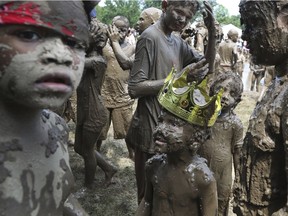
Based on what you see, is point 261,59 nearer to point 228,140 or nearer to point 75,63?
point 75,63

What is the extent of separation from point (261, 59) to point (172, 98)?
58 centimetres

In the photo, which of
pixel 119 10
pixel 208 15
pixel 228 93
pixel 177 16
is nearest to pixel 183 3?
pixel 177 16

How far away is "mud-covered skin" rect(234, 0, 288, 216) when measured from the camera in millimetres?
1874

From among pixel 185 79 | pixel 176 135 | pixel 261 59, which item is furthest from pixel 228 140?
pixel 261 59

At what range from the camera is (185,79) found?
106 inches

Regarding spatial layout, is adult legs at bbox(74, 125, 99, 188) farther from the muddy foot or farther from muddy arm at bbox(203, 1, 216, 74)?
muddy arm at bbox(203, 1, 216, 74)

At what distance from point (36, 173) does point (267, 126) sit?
3.66ft

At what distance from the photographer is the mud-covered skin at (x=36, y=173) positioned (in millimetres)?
1357

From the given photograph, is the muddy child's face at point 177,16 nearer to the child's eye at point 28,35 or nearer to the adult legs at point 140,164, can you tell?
the adult legs at point 140,164

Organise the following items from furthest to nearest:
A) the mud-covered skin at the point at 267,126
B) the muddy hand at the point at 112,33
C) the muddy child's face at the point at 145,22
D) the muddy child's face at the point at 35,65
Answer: the muddy hand at the point at 112,33 < the muddy child's face at the point at 145,22 < the mud-covered skin at the point at 267,126 < the muddy child's face at the point at 35,65

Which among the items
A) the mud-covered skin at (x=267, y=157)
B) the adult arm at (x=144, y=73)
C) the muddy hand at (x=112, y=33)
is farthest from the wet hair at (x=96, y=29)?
the mud-covered skin at (x=267, y=157)

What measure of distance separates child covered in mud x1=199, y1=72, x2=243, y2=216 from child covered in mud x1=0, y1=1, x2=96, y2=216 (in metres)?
1.91

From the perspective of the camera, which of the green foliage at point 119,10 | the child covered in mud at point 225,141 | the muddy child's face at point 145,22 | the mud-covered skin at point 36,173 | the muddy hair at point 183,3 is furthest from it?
the green foliage at point 119,10

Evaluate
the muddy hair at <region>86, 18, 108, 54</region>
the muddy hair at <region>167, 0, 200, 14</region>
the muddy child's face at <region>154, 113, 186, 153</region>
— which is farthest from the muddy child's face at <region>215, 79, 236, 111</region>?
the muddy hair at <region>86, 18, 108, 54</region>
